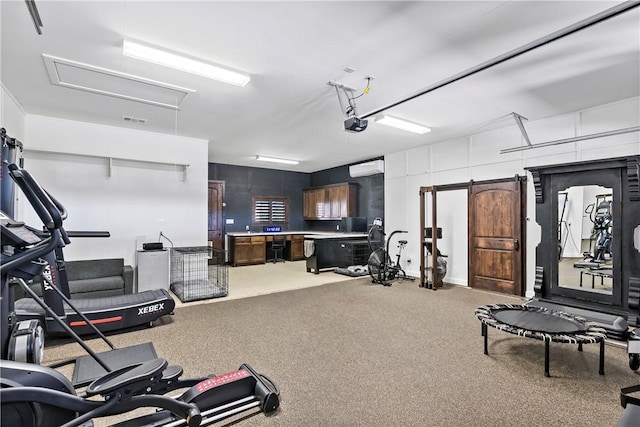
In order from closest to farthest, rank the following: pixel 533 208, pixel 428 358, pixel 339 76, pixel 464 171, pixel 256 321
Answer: pixel 428 358 → pixel 339 76 → pixel 256 321 → pixel 533 208 → pixel 464 171

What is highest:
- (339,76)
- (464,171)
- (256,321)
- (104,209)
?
(339,76)

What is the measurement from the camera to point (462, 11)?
2402 mm

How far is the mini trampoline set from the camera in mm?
2588

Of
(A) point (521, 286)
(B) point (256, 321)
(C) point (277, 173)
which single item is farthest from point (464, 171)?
(C) point (277, 173)

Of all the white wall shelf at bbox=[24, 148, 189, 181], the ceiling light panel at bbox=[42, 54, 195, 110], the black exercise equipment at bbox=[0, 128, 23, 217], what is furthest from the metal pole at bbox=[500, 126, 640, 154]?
the black exercise equipment at bbox=[0, 128, 23, 217]

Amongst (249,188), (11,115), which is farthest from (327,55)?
(249,188)

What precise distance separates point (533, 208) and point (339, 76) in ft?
13.6

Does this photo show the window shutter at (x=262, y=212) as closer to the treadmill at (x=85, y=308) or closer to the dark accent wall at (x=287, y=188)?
the dark accent wall at (x=287, y=188)

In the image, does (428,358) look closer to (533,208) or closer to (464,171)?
(533,208)

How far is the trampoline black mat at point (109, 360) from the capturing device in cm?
251

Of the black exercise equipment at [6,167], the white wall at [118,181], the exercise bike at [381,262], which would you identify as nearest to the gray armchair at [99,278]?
the white wall at [118,181]

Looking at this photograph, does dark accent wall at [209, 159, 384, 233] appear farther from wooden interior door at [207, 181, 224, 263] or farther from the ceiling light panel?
the ceiling light panel

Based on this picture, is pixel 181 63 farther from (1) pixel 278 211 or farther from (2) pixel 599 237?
(1) pixel 278 211

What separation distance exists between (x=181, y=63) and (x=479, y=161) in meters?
5.44
